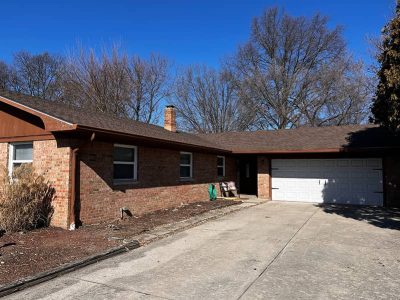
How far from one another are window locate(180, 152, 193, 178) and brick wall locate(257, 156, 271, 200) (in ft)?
14.5

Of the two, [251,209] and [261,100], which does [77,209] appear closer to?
[251,209]

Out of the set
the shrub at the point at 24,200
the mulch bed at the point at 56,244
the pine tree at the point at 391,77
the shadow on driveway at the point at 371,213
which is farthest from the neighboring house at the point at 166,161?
the pine tree at the point at 391,77

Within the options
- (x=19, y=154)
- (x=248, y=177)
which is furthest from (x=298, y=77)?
(x=19, y=154)

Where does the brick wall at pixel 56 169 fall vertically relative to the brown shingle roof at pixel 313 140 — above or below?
below

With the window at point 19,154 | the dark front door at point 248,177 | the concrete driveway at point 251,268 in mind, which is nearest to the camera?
the concrete driveway at point 251,268

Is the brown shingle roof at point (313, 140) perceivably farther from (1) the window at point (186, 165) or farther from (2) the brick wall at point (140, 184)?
(1) the window at point (186, 165)

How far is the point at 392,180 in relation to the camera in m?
15.4

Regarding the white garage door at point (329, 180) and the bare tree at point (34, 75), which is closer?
the white garage door at point (329, 180)

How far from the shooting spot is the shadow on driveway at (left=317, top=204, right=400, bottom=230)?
11062 millimetres

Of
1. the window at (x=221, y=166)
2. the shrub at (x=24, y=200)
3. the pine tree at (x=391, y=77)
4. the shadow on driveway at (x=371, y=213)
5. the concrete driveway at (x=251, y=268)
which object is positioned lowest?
the concrete driveway at (x=251, y=268)

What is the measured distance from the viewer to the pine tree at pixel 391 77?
9180 mm

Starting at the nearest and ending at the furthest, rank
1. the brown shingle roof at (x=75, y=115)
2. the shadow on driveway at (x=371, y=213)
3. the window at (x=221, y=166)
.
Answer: the brown shingle roof at (x=75, y=115), the shadow on driveway at (x=371, y=213), the window at (x=221, y=166)

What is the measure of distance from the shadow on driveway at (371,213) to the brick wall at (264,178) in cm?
326

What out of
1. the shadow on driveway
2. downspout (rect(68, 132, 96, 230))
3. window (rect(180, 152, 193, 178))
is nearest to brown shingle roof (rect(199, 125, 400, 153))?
the shadow on driveway
